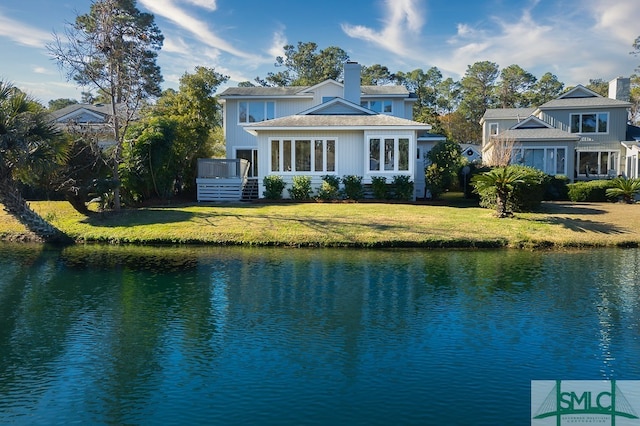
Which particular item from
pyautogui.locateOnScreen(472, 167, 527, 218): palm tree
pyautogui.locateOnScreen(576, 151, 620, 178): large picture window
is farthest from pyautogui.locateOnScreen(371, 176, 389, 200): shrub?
pyautogui.locateOnScreen(576, 151, 620, 178): large picture window

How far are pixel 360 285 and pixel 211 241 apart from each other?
778cm

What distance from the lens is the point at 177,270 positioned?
582 inches

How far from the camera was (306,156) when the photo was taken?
27.9 m

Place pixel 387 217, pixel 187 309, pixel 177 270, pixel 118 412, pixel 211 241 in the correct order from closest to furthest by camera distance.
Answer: pixel 118 412 < pixel 187 309 < pixel 177 270 < pixel 211 241 < pixel 387 217

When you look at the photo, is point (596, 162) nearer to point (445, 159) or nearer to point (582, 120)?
point (582, 120)

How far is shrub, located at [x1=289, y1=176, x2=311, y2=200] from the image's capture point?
2681 cm

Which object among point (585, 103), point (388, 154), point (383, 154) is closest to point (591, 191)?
point (388, 154)

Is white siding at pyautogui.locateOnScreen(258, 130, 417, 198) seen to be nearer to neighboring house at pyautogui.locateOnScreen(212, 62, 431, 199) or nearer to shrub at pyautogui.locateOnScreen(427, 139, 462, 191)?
neighboring house at pyautogui.locateOnScreen(212, 62, 431, 199)

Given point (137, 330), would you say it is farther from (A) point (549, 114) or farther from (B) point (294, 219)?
(A) point (549, 114)

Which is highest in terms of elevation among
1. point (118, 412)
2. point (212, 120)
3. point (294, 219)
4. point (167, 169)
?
point (212, 120)

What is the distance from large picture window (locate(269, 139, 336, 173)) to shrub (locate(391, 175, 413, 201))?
328 centimetres

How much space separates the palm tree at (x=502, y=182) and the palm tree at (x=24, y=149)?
15770mm

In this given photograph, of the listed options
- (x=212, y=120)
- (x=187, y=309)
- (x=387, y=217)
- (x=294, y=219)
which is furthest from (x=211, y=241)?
(x=212, y=120)

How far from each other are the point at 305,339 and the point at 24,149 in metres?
13.8
